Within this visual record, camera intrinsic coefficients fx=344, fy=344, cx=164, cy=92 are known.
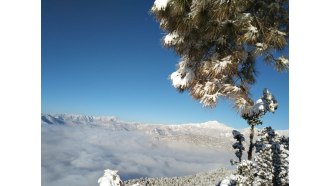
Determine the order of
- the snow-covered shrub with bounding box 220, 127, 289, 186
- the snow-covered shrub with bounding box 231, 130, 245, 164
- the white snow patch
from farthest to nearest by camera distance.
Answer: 1. the snow-covered shrub with bounding box 231, 130, 245, 164
2. the snow-covered shrub with bounding box 220, 127, 289, 186
3. the white snow patch

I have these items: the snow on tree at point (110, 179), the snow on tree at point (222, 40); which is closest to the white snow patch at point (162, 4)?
the snow on tree at point (222, 40)

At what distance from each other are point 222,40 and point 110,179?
6.00 ft

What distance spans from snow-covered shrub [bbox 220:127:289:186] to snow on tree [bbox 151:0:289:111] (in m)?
0.67

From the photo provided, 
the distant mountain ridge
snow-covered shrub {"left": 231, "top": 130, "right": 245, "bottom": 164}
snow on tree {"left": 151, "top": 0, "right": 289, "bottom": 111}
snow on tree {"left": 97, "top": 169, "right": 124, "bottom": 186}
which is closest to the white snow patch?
snow on tree {"left": 151, "top": 0, "right": 289, "bottom": 111}

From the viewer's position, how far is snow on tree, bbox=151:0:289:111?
310 cm

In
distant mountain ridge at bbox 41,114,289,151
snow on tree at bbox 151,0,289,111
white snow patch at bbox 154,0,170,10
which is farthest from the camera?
distant mountain ridge at bbox 41,114,289,151

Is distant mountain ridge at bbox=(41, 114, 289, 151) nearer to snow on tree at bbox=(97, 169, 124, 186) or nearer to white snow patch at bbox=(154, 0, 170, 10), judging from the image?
snow on tree at bbox=(97, 169, 124, 186)
